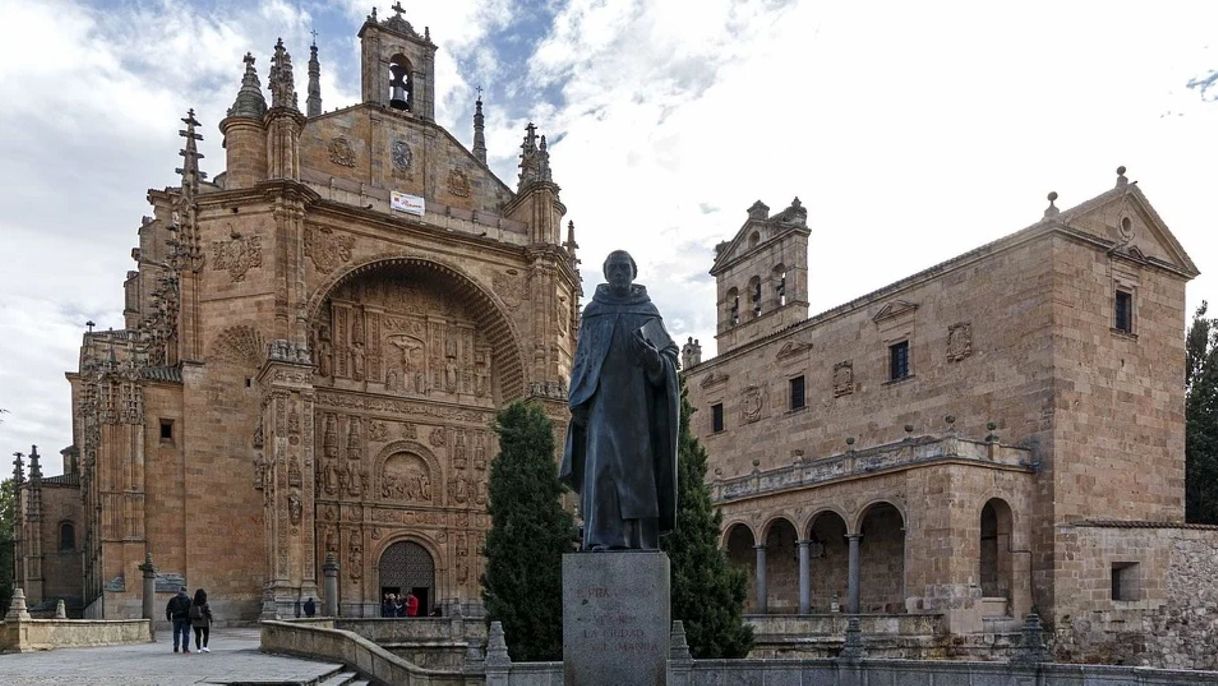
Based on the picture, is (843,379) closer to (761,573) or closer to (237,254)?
(761,573)

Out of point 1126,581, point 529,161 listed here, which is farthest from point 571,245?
point 1126,581

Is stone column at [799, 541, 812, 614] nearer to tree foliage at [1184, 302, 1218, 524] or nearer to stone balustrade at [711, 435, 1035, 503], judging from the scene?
stone balustrade at [711, 435, 1035, 503]

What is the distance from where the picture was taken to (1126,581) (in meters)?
25.2

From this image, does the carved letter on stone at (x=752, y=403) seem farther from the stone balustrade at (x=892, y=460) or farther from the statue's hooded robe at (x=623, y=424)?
the statue's hooded robe at (x=623, y=424)

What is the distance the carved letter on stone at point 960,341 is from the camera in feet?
91.1

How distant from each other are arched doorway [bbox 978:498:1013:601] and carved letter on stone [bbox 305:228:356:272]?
2264 cm

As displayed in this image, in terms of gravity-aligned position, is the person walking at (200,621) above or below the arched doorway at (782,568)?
above

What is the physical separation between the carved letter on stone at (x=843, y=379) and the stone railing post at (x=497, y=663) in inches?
990

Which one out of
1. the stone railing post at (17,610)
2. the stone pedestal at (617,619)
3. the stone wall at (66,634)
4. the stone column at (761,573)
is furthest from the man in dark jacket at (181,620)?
the stone column at (761,573)

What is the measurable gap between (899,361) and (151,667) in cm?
2402

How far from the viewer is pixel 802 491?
2873 cm

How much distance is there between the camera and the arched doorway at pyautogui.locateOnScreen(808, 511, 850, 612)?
30.1 m

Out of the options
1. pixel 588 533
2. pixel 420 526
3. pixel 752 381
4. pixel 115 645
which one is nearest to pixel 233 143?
pixel 420 526

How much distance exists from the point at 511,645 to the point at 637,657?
41.5 feet
